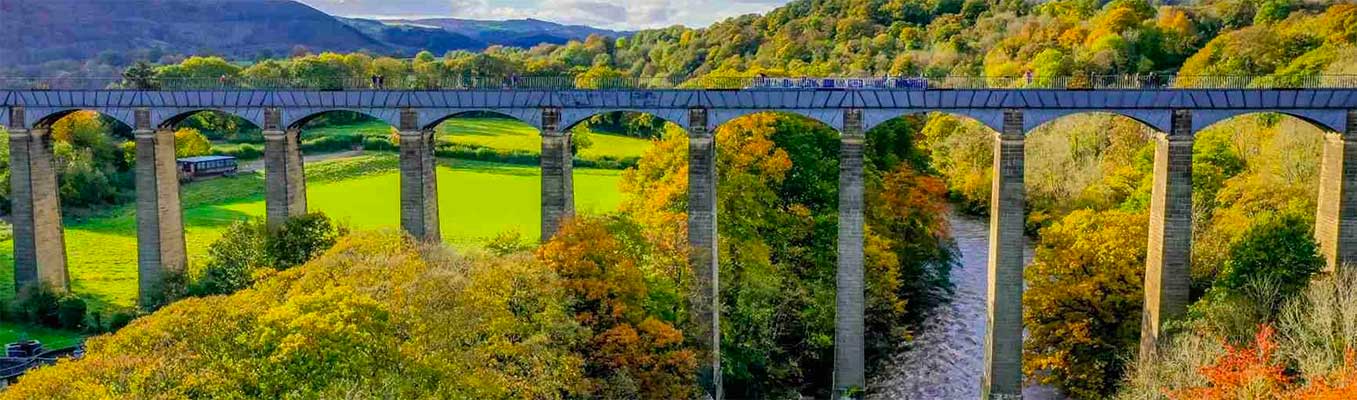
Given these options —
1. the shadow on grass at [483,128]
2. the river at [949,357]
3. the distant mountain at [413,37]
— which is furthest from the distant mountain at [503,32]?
the river at [949,357]

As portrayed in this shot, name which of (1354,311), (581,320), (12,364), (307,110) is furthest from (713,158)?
(12,364)

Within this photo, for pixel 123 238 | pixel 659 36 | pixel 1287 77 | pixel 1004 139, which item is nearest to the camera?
pixel 1004 139

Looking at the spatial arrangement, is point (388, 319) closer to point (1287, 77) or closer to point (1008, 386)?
point (1008, 386)

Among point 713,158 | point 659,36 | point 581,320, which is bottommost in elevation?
point 581,320

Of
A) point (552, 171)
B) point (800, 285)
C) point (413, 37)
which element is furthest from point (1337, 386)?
point (413, 37)

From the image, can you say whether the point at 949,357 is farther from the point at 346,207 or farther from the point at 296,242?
the point at 346,207

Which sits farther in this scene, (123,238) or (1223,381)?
(123,238)

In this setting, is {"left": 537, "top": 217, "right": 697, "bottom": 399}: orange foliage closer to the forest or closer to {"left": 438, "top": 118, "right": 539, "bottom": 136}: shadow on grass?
the forest

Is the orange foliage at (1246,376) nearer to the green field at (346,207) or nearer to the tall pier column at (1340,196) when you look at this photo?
the tall pier column at (1340,196)
